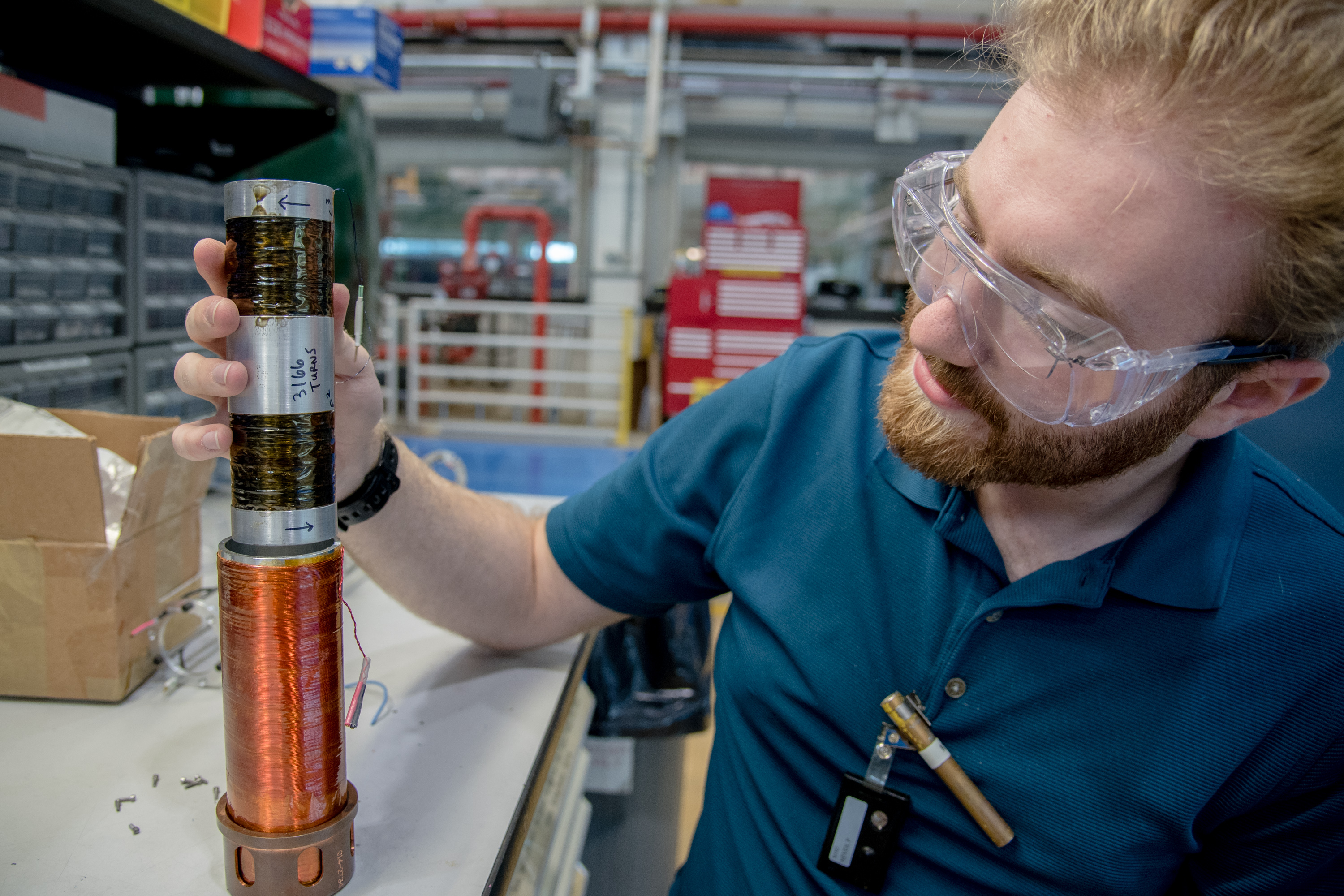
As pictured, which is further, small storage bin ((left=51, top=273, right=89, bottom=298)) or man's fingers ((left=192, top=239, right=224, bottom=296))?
small storage bin ((left=51, top=273, right=89, bottom=298))

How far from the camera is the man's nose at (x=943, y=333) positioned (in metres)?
0.69

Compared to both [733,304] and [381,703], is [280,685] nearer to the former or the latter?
[381,703]

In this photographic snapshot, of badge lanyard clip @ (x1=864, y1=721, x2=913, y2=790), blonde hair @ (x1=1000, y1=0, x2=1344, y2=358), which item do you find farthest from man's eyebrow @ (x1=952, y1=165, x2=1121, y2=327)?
badge lanyard clip @ (x1=864, y1=721, x2=913, y2=790)

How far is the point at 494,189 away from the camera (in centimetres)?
736

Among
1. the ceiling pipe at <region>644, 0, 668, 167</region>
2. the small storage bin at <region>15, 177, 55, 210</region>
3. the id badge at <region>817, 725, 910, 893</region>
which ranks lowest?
the id badge at <region>817, 725, 910, 893</region>

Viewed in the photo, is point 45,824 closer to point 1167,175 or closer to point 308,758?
point 308,758

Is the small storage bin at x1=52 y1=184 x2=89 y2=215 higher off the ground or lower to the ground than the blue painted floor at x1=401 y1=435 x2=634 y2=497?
higher

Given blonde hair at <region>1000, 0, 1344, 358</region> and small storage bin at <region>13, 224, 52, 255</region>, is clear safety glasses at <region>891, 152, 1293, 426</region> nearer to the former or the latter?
blonde hair at <region>1000, 0, 1344, 358</region>

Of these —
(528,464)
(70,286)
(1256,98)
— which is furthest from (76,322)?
(528,464)

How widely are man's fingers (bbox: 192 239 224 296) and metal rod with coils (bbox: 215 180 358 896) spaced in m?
0.02

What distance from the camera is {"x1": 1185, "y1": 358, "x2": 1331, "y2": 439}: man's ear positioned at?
71cm

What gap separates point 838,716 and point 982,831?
0.52 ft

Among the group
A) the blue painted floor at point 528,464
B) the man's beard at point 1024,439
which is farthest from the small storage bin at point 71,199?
the blue painted floor at point 528,464

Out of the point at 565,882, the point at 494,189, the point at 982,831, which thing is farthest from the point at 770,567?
the point at 494,189
